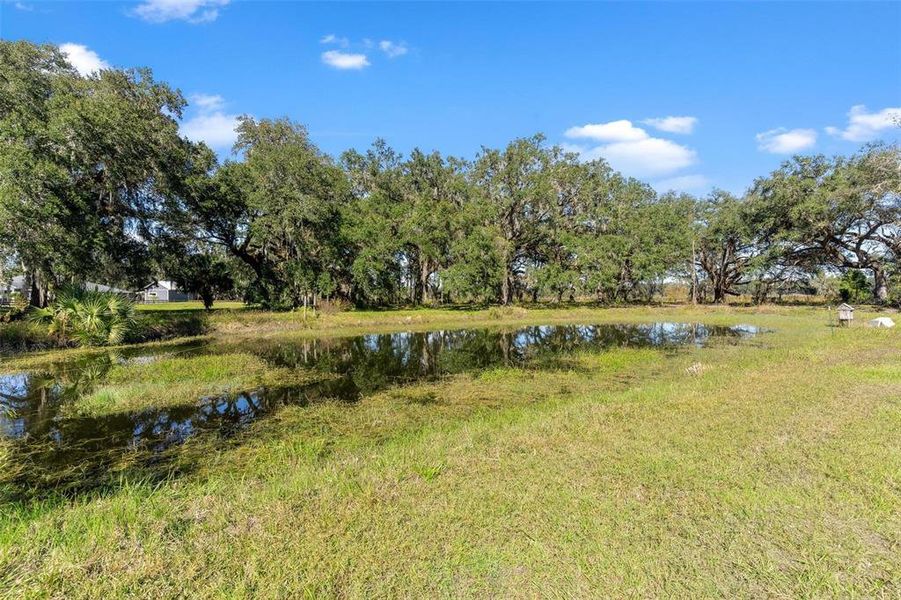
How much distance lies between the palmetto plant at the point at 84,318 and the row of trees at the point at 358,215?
3.32m

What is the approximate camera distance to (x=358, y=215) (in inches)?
1462

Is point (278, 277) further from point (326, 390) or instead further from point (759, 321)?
point (759, 321)

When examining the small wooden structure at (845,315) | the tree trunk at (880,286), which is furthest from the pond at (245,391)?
the tree trunk at (880,286)

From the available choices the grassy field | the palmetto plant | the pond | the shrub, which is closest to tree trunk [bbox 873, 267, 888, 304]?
the pond

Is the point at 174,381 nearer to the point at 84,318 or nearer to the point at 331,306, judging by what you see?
the point at 84,318

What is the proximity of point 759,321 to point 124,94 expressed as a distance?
43017 mm

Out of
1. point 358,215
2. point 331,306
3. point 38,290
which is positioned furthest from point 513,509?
point 358,215

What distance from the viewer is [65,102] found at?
2067 cm

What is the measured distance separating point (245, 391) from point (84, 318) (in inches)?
446

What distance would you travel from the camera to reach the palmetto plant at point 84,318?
1678cm

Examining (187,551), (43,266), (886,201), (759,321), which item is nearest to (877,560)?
(187,551)

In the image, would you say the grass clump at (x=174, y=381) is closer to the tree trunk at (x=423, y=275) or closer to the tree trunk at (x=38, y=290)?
the tree trunk at (x=38, y=290)

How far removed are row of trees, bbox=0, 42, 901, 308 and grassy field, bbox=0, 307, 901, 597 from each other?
20604 millimetres

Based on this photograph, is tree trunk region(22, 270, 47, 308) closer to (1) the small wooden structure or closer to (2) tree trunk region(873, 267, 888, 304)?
(1) the small wooden structure
